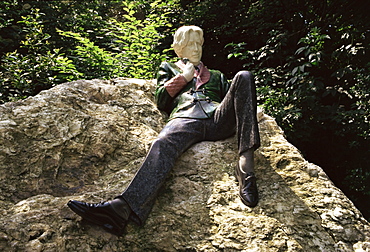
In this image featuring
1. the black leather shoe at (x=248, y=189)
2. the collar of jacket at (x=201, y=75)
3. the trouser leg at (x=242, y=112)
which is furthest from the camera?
the collar of jacket at (x=201, y=75)

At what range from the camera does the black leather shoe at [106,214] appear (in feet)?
6.40

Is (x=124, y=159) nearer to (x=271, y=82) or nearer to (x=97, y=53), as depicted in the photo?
(x=97, y=53)

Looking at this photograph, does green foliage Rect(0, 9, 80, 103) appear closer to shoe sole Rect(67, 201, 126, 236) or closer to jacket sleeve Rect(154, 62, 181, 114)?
jacket sleeve Rect(154, 62, 181, 114)

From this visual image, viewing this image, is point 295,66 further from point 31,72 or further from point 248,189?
point 31,72

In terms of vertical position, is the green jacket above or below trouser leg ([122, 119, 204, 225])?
above

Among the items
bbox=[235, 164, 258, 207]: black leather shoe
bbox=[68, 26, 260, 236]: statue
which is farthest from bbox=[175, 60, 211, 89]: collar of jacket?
bbox=[235, 164, 258, 207]: black leather shoe

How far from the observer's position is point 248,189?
2260 mm

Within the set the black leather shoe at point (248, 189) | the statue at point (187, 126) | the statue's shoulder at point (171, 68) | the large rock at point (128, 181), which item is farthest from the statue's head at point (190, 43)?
the black leather shoe at point (248, 189)

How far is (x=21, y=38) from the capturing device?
5434 mm

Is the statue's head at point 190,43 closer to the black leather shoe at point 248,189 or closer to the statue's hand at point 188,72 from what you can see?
the statue's hand at point 188,72

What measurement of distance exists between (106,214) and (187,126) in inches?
36.8

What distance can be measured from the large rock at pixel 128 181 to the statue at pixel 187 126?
0.30 feet

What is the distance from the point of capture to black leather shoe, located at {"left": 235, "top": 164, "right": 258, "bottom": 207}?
222 cm


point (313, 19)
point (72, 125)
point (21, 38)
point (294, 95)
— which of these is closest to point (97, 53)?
point (21, 38)
